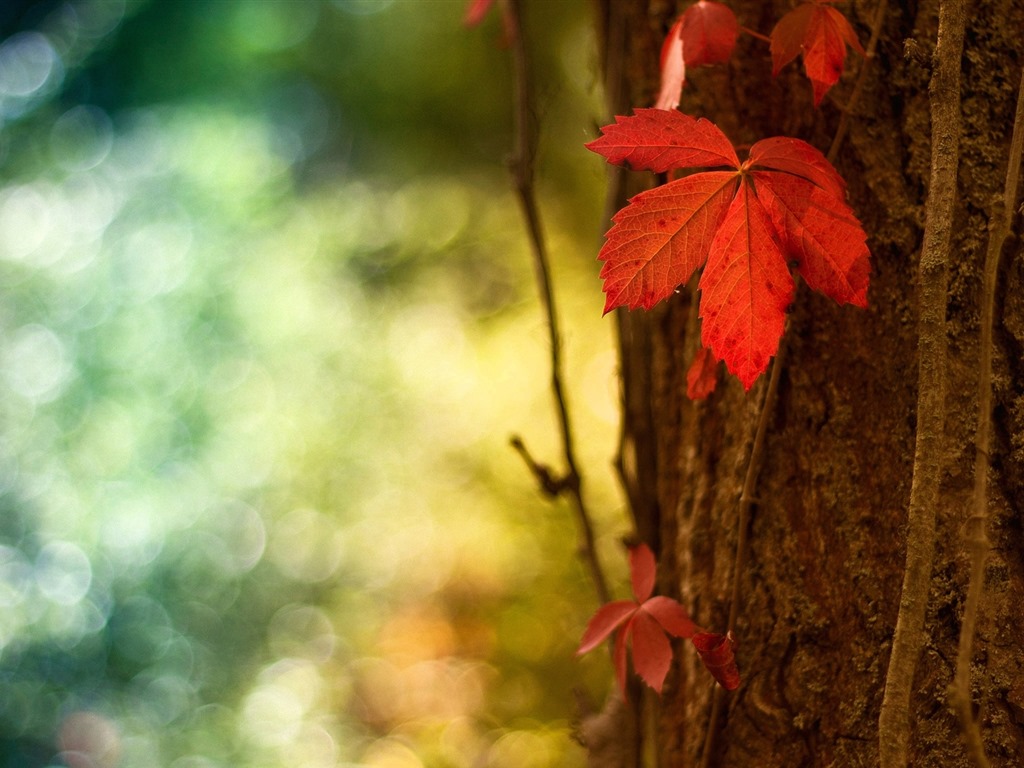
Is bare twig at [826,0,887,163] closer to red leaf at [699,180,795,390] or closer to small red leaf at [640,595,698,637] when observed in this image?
red leaf at [699,180,795,390]

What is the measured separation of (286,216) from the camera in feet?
10.2

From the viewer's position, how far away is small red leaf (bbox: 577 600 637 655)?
615mm

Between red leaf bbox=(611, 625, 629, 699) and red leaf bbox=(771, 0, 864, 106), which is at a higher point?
red leaf bbox=(771, 0, 864, 106)

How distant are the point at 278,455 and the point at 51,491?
2.41 ft

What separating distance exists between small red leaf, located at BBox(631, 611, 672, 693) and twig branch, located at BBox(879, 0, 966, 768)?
6.8 inches

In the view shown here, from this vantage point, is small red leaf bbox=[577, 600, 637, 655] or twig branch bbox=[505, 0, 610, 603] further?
twig branch bbox=[505, 0, 610, 603]

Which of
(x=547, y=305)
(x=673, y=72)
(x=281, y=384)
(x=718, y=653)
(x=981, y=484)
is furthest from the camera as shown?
(x=281, y=384)

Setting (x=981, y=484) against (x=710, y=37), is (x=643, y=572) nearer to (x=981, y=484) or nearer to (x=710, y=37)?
(x=981, y=484)

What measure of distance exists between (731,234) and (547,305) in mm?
347

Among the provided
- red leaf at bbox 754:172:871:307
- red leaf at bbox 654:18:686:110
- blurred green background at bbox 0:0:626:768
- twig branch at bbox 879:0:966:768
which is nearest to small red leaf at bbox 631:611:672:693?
twig branch at bbox 879:0:966:768

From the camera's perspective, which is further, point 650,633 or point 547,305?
point 547,305

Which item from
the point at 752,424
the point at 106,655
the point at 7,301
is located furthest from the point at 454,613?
the point at 752,424

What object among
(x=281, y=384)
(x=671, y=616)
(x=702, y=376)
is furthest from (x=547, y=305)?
(x=281, y=384)

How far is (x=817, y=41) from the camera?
54cm
